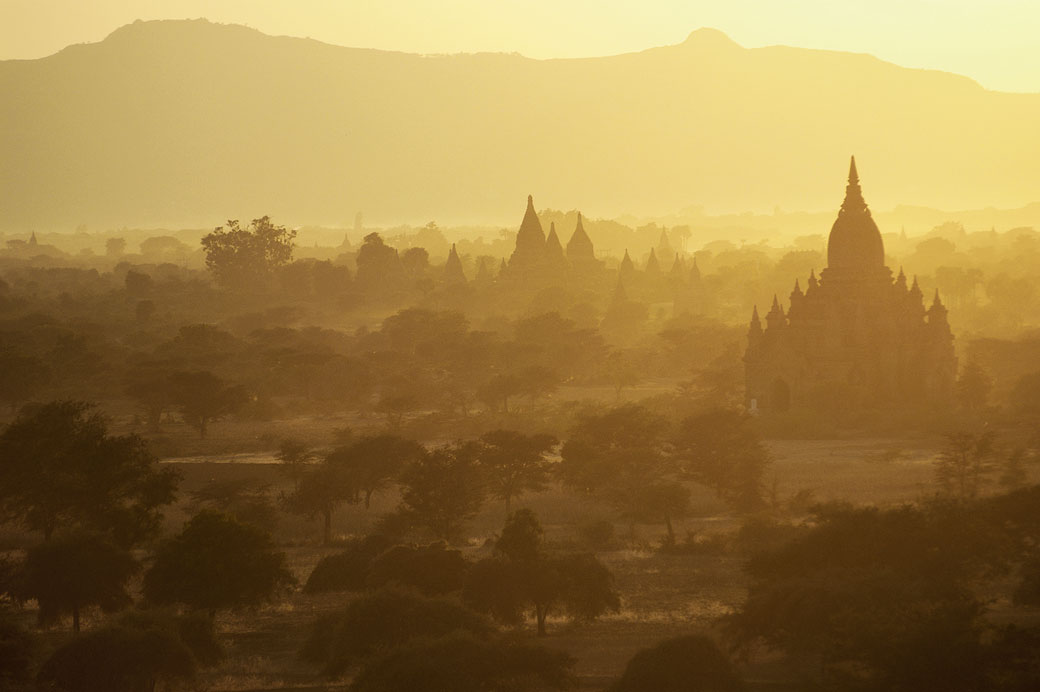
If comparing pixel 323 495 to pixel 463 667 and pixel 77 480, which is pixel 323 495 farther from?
pixel 463 667

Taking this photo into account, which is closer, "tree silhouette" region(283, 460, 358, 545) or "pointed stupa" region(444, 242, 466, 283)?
"tree silhouette" region(283, 460, 358, 545)

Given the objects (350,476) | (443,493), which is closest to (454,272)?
(350,476)

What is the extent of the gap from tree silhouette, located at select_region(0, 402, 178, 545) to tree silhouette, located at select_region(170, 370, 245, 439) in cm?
1510

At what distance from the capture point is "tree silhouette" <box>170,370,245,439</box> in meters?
46.6

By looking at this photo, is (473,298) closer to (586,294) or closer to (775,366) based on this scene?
(586,294)

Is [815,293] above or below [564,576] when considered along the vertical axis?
above

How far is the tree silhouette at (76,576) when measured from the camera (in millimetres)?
23844

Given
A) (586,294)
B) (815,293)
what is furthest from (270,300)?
(815,293)

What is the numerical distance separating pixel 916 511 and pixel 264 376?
37.3m

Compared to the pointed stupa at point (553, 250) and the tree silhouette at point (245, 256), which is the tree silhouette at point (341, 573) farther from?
the tree silhouette at point (245, 256)

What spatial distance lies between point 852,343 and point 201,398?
21469mm

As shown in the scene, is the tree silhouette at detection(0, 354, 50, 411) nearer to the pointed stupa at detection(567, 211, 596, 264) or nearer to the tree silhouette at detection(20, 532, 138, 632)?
the tree silhouette at detection(20, 532, 138, 632)

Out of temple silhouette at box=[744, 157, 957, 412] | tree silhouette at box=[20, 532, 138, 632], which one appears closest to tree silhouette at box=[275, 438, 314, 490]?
tree silhouette at box=[20, 532, 138, 632]

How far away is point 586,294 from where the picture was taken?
8750 centimetres
